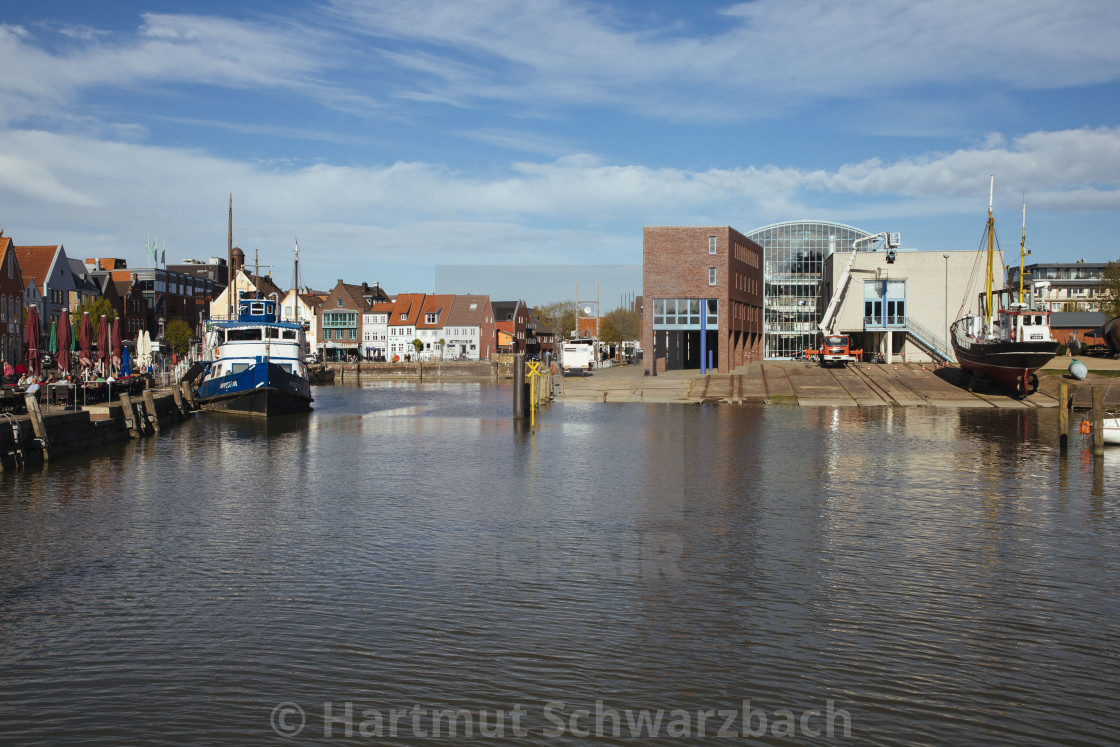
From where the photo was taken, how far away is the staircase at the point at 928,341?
6594 cm

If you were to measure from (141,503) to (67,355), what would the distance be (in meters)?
20.0

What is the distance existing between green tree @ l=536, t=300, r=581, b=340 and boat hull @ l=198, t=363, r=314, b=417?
101 metres

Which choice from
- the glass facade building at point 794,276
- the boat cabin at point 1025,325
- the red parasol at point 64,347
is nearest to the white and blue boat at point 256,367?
the red parasol at point 64,347

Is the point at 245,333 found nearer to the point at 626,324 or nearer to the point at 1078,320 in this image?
the point at 1078,320

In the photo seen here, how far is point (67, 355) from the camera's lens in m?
36.6

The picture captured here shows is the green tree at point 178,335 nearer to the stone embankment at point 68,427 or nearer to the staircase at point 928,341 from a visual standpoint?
the stone embankment at point 68,427

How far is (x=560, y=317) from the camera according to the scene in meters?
160

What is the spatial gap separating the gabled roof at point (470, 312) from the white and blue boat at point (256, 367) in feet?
243

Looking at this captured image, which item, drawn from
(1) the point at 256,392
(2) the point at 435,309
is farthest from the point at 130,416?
(2) the point at 435,309

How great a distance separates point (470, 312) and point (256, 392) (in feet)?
263

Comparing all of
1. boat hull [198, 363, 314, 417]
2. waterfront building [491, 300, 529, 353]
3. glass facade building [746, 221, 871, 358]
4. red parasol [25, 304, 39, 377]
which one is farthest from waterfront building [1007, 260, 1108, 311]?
red parasol [25, 304, 39, 377]

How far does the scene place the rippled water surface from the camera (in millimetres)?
8898

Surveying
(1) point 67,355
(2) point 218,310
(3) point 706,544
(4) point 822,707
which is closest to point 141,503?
(3) point 706,544

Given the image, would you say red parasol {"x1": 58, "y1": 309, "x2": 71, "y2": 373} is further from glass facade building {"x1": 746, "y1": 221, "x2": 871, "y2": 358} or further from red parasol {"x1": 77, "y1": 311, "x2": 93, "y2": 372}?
glass facade building {"x1": 746, "y1": 221, "x2": 871, "y2": 358}
